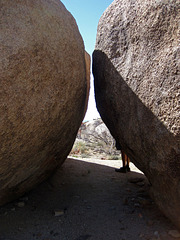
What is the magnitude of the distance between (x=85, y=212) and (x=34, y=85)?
1.69 meters

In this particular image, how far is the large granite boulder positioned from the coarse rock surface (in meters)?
0.44

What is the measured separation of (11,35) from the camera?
7.64 feet

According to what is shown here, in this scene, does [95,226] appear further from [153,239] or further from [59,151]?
[59,151]

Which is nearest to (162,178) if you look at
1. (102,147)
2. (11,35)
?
(11,35)

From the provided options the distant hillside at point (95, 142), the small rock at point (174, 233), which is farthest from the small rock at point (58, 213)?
the distant hillside at point (95, 142)

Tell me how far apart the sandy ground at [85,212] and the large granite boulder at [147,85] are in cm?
34

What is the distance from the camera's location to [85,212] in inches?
126

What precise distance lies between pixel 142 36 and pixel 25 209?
2.48 meters

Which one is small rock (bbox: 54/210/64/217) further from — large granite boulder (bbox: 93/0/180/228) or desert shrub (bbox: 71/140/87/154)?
desert shrub (bbox: 71/140/87/154)

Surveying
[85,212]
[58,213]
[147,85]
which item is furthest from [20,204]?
[147,85]

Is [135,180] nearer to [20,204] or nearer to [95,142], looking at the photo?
[20,204]

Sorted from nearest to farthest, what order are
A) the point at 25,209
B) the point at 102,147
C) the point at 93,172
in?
the point at 25,209
the point at 93,172
the point at 102,147

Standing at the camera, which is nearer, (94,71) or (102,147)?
(94,71)

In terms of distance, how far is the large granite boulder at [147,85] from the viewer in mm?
2438
